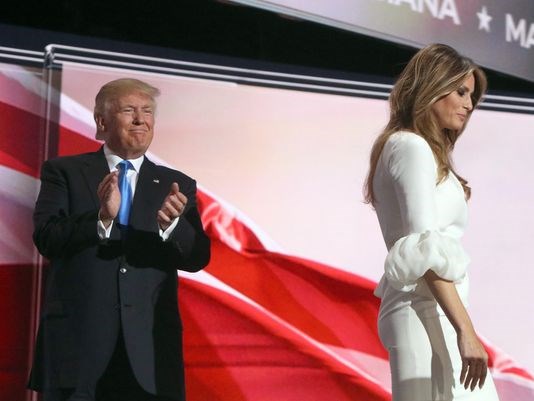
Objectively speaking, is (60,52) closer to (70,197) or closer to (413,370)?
(70,197)

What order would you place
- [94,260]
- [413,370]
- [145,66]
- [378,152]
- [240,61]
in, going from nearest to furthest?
[413,370]
[378,152]
[94,260]
[145,66]
[240,61]

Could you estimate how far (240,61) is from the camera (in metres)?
3.92

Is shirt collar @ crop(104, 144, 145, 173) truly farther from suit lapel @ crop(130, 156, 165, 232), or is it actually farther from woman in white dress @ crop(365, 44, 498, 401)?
woman in white dress @ crop(365, 44, 498, 401)

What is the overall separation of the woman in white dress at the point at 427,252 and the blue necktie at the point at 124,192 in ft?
3.40

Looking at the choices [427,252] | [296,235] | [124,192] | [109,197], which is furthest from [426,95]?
[296,235]

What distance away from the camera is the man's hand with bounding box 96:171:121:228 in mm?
2959

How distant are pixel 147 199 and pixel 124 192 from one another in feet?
0.25

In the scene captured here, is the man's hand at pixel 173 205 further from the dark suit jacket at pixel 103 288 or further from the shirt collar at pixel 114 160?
the shirt collar at pixel 114 160

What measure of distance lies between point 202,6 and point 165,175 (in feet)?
2.68

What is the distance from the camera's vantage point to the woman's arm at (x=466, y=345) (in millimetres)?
2088

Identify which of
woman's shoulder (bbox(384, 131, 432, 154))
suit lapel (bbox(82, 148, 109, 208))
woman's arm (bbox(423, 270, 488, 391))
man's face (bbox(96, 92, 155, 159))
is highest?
man's face (bbox(96, 92, 155, 159))

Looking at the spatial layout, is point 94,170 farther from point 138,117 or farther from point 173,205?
point 173,205

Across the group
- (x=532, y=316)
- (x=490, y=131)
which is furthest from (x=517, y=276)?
(x=490, y=131)

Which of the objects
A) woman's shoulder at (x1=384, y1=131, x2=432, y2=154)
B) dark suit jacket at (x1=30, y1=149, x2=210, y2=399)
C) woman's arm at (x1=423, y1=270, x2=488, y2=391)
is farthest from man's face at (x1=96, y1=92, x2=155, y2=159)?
woman's arm at (x1=423, y1=270, x2=488, y2=391)
